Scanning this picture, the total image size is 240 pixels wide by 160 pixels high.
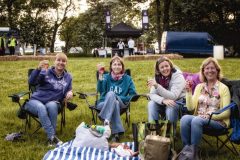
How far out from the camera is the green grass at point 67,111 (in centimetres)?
513

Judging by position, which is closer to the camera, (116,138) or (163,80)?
(163,80)

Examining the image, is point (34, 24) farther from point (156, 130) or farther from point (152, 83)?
point (156, 130)

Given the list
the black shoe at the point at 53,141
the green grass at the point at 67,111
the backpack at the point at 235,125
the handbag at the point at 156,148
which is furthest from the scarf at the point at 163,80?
the black shoe at the point at 53,141

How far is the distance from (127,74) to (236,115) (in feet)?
7.34

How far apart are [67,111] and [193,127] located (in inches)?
146

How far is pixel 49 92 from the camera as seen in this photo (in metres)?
5.88

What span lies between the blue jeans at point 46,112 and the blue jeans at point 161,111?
3.99 feet

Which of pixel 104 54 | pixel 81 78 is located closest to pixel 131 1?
pixel 104 54

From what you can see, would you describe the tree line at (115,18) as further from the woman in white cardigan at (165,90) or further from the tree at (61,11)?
the woman in white cardigan at (165,90)

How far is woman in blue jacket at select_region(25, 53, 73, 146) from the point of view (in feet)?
18.0

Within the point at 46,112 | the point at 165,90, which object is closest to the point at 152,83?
the point at 165,90

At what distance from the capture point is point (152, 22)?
1599 inches

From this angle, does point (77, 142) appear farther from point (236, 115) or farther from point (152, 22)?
point (152, 22)

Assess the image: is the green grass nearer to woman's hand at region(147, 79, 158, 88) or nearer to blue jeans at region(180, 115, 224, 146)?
blue jeans at region(180, 115, 224, 146)
